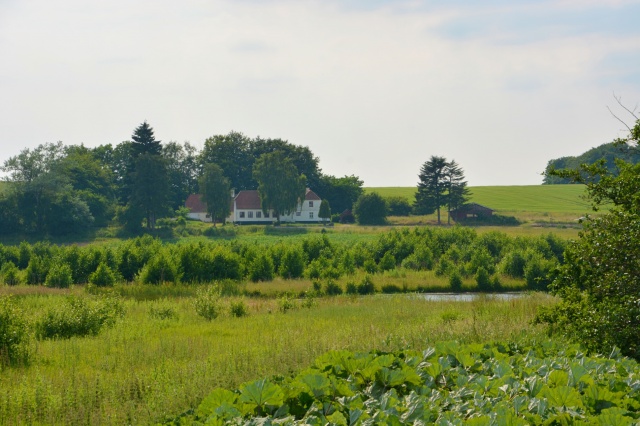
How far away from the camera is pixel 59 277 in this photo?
35.1 metres

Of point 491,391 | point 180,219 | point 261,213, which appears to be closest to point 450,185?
point 261,213

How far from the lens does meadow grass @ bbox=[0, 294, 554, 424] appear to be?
10906mm

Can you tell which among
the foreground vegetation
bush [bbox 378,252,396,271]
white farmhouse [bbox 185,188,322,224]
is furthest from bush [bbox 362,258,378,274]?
white farmhouse [bbox 185,188,322,224]

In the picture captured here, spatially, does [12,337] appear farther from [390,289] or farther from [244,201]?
[244,201]

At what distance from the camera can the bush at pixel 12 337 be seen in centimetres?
1541

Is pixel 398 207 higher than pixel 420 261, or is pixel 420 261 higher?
pixel 398 207

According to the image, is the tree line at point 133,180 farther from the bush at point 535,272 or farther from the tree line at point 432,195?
the bush at point 535,272

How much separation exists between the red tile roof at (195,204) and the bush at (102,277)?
68.1 meters

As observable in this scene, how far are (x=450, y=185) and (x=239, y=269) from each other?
197 feet

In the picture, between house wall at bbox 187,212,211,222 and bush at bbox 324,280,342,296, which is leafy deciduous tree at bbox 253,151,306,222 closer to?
house wall at bbox 187,212,211,222

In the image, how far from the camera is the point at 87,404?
36.1 ft

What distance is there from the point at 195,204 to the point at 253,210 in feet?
31.7

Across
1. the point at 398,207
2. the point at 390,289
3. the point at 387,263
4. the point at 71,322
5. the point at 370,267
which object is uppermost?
the point at 398,207

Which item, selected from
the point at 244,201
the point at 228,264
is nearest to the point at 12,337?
the point at 228,264
